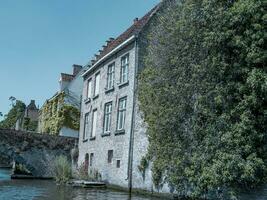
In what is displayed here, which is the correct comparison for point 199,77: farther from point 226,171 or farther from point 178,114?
point 226,171

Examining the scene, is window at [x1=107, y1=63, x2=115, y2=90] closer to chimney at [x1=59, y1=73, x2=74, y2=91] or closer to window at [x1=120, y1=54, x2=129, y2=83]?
window at [x1=120, y1=54, x2=129, y2=83]

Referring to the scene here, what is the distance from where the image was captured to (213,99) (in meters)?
14.6

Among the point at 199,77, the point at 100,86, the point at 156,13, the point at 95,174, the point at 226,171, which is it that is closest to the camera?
the point at 226,171

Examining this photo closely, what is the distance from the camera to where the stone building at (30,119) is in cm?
5922

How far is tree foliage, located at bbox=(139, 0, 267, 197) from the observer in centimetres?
1340

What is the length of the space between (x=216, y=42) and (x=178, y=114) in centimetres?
300

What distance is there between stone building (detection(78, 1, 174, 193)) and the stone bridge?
9.81 feet

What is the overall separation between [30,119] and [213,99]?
50435 millimetres

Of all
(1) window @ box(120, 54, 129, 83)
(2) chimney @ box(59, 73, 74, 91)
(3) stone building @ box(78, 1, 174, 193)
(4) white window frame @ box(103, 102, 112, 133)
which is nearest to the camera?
(3) stone building @ box(78, 1, 174, 193)

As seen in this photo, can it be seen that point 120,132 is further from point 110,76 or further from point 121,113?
point 110,76

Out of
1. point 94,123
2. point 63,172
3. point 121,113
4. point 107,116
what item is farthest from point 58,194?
point 94,123

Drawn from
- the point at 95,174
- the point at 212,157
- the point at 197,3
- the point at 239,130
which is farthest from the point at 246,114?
the point at 95,174

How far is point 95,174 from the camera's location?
2641 centimetres

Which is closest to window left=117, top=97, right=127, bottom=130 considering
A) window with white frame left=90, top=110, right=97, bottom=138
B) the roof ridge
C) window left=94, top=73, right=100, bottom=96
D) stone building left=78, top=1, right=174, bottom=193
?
stone building left=78, top=1, right=174, bottom=193
